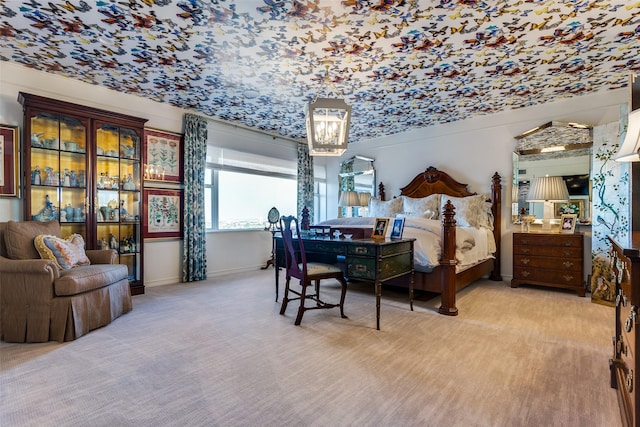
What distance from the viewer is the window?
5270 mm

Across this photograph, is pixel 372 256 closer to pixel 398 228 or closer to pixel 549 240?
pixel 398 228

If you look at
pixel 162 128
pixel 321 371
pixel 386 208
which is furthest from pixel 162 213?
pixel 386 208

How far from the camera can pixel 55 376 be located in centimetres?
196

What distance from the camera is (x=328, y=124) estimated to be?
2635 millimetres

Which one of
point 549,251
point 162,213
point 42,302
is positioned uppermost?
point 162,213

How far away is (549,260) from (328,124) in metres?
3.61

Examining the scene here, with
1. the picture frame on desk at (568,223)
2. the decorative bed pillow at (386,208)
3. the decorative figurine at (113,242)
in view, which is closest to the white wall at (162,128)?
the decorative figurine at (113,242)

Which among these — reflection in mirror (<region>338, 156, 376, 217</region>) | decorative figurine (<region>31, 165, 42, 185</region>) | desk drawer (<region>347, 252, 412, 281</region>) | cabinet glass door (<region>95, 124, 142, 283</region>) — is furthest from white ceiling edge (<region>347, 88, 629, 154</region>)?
decorative figurine (<region>31, 165, 42, 185</region>)

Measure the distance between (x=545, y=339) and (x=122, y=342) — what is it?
3446mm

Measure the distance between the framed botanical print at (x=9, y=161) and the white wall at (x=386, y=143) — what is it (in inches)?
4.4

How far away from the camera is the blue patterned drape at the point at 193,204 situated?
15.5 ft

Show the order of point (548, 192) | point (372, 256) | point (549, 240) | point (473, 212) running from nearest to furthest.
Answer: point (372, 256)
point (549, 240)
point (548, 192)
point (473, 212)

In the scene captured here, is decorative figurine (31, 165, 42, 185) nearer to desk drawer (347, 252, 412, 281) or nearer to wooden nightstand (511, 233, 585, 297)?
desk drawer (347, 252, 412, 281)

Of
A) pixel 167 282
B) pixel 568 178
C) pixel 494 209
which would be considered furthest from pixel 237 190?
pixel 568 178
